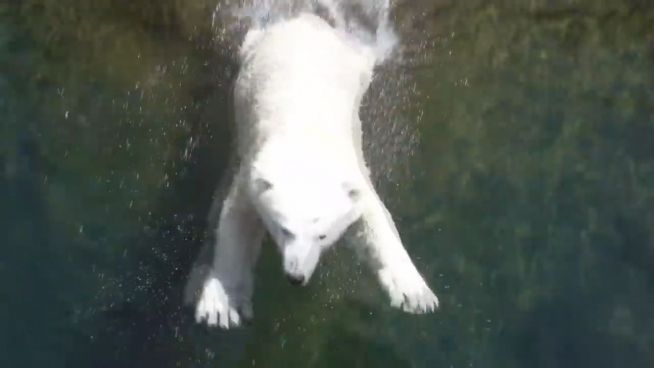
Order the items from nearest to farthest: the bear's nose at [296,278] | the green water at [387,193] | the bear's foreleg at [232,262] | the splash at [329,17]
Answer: the bear's nose at [296,278], the bear's foreleg at [232,262], the green water at [387,193], the splash at [329,17]

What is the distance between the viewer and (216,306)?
1.96 meters

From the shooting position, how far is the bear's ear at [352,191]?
1765 mm

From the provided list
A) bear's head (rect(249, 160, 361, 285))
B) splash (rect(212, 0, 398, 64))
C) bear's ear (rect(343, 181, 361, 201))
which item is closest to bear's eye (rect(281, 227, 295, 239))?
bear's head (rect(249, 160, 361, 285))

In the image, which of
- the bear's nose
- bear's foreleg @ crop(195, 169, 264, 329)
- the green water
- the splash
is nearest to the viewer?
the bear's nose

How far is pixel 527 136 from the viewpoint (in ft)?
7.97

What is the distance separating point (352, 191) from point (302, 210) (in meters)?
0.14

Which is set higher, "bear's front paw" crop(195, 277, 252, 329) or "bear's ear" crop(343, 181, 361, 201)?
"bear's ear" crop(343, 181, 361, 201)

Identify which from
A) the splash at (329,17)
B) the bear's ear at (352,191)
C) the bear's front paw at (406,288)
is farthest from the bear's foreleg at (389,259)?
the splash at (329,17)

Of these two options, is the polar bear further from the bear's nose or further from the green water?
the green water

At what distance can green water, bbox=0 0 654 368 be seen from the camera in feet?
7.19

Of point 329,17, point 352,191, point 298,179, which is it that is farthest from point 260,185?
point 329,17

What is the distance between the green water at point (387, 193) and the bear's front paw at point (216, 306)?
120mm

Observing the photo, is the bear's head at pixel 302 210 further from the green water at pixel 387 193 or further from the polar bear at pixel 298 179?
the green water at pixel 387 193

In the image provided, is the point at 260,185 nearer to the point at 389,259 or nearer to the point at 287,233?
the point at 287,233
